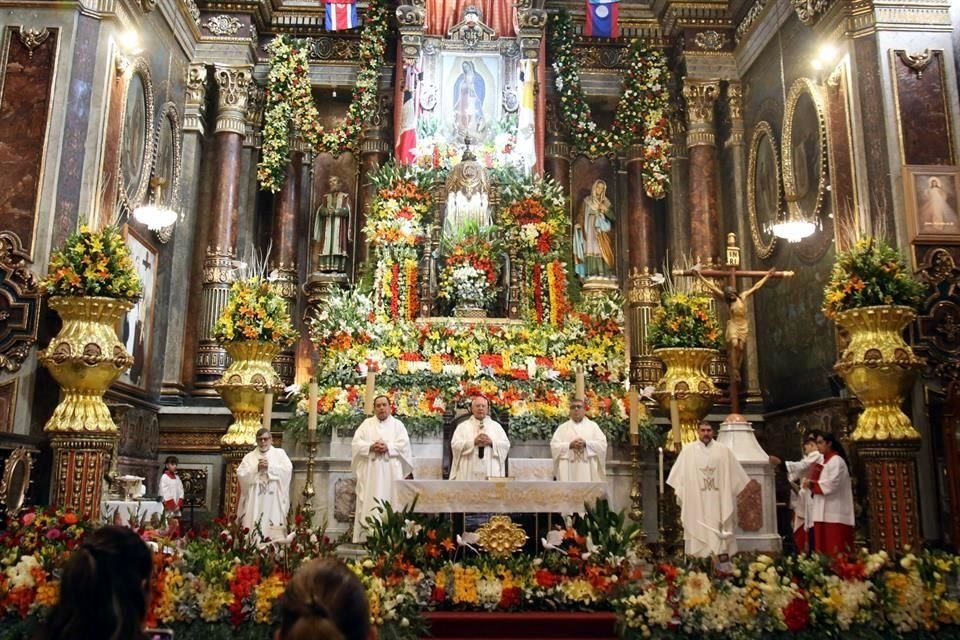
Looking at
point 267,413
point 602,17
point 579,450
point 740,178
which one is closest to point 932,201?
point 579,450

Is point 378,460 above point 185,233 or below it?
below

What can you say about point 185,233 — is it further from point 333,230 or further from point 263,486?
point 263,486

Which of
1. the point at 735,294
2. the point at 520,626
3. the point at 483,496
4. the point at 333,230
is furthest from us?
the point at 333,230

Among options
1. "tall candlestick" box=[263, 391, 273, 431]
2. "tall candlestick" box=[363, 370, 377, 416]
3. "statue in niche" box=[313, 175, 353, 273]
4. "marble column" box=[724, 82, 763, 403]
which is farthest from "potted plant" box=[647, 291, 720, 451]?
"statue in niche" box=[313, 175, 353, 273]

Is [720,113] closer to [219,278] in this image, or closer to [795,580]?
[219,278]

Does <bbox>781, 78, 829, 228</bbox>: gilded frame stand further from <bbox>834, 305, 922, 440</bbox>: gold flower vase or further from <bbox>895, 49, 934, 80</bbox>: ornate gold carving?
<bbox>834, 305, 922, 440</bbox>: gold flower vase

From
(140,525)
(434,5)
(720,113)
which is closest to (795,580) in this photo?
(140,525)

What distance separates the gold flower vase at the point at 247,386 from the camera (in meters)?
12.1

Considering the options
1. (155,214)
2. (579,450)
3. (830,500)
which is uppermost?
(155,214)

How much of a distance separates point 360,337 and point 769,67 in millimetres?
8948

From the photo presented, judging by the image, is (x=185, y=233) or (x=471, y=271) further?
(x=185, y=233)

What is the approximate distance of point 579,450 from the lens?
10.4 metres

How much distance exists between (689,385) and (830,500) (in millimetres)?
3515

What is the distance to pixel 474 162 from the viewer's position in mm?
15562
